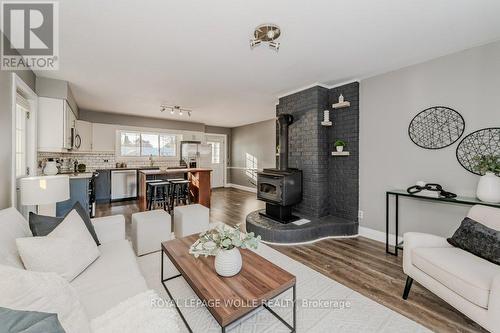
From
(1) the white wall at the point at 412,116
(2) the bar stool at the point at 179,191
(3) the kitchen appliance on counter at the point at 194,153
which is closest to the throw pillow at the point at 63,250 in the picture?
(2) the bar stool at the point at 179,191

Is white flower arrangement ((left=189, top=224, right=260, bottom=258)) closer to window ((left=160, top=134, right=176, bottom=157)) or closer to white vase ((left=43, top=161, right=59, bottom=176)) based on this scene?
white vase ((left=43, top=161, right=59, bottom=176))

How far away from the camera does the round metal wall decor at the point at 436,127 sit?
258 centimetres

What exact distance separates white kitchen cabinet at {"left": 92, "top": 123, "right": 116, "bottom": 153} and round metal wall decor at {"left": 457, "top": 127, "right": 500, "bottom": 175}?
730 cm

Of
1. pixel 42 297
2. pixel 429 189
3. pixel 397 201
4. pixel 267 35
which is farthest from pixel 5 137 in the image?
pixel 429 189

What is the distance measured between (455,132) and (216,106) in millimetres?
4361

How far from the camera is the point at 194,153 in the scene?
7.25 m

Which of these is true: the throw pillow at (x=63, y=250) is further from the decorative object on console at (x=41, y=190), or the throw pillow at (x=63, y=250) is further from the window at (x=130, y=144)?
the window at (x=130, y=144)

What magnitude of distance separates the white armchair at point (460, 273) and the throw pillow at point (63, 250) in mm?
2699

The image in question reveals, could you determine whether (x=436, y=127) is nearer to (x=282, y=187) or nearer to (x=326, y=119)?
(x=326, y=119)

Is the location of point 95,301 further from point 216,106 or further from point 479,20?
point 216,106

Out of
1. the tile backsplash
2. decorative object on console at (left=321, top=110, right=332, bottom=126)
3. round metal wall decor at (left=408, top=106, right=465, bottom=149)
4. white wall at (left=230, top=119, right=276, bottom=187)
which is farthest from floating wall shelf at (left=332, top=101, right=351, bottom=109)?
the tile backsplash

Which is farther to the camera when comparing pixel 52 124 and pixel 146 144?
pixel 146 144

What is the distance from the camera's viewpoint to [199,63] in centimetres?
285

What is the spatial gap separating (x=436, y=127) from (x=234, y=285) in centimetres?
309
